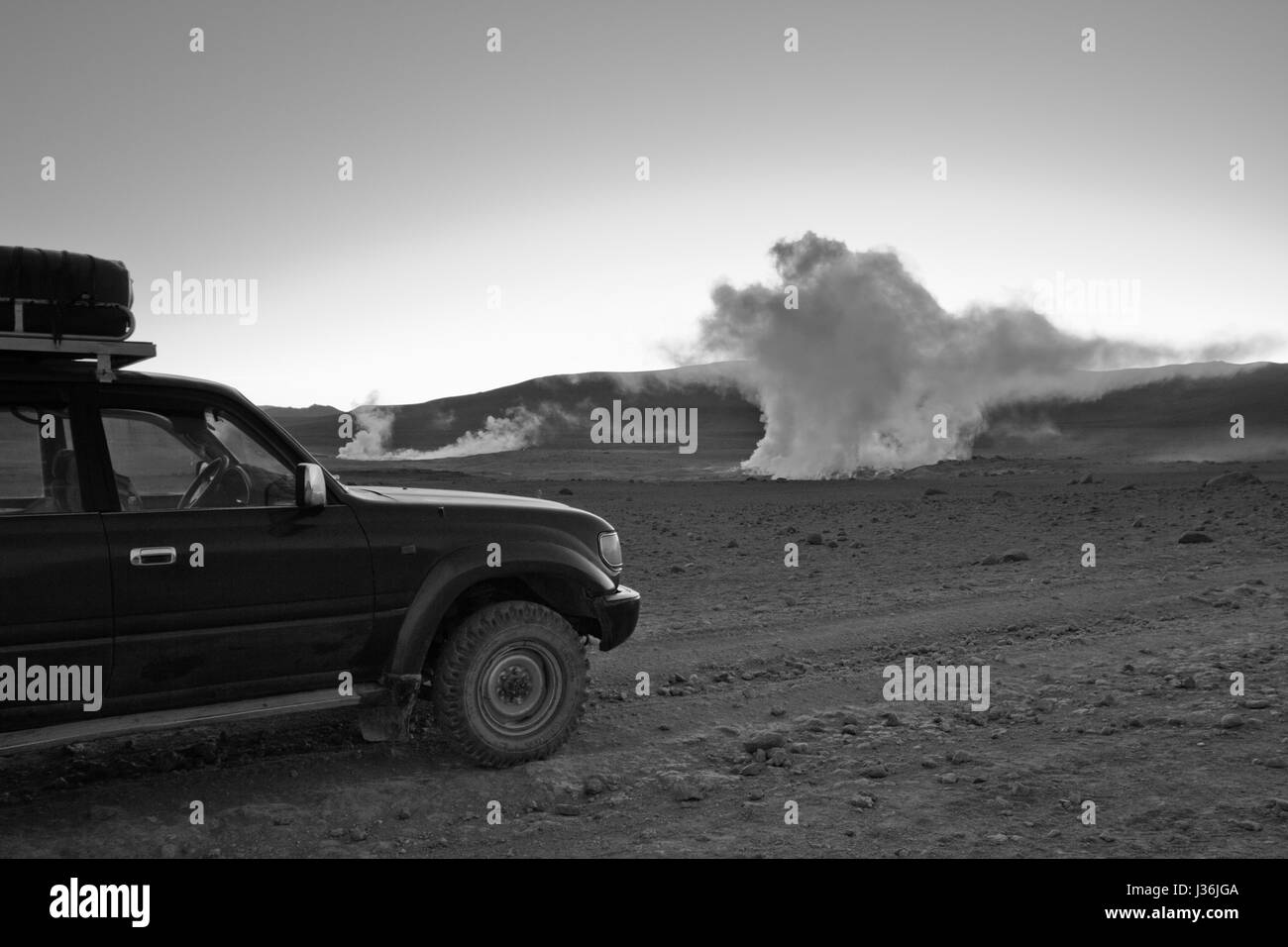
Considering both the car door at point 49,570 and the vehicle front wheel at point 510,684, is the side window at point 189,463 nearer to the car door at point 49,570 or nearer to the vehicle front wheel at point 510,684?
the car door at point 49,570

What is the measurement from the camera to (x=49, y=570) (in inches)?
183

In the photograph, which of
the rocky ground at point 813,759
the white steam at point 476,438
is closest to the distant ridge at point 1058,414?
the white steam at point 476,438

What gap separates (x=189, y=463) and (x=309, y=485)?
28.8 inches

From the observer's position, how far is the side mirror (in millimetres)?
5070

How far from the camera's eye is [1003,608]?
10.4m

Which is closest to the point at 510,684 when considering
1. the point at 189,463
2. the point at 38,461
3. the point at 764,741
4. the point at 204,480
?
the point at 764,741

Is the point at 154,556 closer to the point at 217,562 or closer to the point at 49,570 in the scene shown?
the point at 217,562

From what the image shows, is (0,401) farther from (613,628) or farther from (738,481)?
(738,481)

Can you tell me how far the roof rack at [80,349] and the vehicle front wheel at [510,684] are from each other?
2178 millimetres

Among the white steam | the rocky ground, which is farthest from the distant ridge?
the rocky ground

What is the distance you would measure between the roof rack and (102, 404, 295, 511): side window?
26cm

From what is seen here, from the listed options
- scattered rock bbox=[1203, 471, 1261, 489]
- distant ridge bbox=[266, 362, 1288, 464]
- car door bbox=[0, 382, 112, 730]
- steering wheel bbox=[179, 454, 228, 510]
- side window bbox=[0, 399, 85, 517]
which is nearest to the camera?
car door bbox=[0, 382, 112, 730]

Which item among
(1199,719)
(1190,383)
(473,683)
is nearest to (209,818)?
(473,683)

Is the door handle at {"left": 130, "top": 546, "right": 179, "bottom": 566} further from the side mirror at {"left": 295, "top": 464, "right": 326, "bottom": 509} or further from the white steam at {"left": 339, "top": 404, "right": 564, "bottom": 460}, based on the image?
the white steam at {"left": 339, "top": 404, "right": 564, "bottom": 460}
